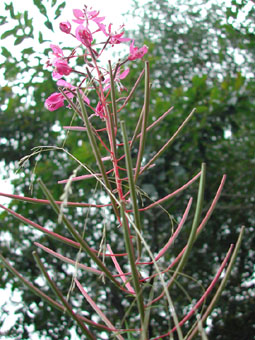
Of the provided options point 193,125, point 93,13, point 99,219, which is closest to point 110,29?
point 93,13

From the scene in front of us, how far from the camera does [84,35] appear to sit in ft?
2.19

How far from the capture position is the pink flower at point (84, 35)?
0.67 metres

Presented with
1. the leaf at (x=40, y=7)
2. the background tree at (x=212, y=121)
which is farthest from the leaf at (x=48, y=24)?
the background tree at (x=212, y=121)

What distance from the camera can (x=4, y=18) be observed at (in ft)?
5.10

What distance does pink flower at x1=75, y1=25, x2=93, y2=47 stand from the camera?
67cm

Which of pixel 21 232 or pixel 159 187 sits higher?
pixel 159 187

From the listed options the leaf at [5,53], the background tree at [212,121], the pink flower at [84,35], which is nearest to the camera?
the pink flower at [84,35]

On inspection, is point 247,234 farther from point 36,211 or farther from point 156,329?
point 36,211

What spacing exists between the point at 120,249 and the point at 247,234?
1.00 metres

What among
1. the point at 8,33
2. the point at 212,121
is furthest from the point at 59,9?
the point at 212,121

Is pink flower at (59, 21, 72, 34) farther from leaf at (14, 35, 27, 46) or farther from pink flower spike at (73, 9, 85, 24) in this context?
leaf at (14, 35, 27, 46)

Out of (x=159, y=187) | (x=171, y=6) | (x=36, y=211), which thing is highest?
(x=171, y=6)

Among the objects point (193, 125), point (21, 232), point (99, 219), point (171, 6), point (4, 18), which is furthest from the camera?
point (171, 6)

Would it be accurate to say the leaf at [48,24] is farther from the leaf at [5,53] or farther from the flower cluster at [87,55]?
the flower cluster at [87,55]
